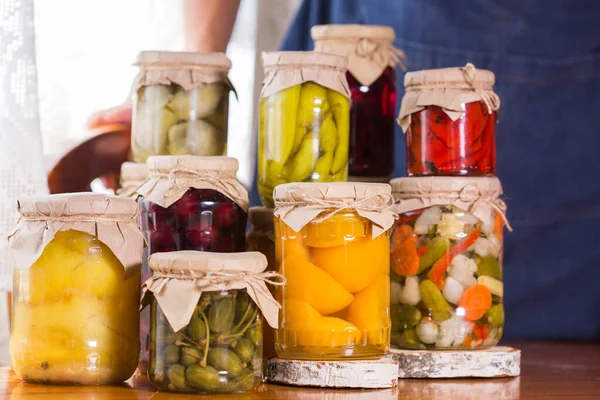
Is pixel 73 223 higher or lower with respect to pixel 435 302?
higher

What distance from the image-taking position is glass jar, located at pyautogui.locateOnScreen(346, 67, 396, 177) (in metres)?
1.68

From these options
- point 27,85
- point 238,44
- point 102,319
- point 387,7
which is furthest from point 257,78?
point 102,319

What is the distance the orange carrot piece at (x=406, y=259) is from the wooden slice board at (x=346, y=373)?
155 millimetres

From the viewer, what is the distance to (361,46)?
1691 millimetres

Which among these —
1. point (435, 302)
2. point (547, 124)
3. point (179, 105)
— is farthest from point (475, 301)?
point (547, 124)

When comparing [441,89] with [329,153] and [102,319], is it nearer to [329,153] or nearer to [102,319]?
[329,153]

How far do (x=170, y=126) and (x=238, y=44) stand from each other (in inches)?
18.0

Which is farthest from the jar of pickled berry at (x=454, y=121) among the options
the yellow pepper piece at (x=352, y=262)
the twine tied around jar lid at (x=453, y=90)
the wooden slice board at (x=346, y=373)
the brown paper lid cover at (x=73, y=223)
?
the brown paper lid cover at (x=73, y=223)

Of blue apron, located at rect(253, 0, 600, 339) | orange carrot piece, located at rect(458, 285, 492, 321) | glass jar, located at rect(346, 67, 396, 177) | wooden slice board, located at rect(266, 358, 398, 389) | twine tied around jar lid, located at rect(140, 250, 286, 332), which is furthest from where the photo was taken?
blue apron, located at rect(253, 0, 600, 339)

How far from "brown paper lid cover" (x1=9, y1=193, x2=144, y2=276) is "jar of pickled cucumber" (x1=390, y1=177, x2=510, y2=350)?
39cm

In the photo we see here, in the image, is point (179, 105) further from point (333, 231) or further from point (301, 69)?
point (333, 231)

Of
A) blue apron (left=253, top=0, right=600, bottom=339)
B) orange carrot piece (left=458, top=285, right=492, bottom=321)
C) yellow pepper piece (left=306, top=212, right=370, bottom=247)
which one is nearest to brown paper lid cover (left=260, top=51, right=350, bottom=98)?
yellow pepper piece (left=306, top=212, right=370, bottom=247)

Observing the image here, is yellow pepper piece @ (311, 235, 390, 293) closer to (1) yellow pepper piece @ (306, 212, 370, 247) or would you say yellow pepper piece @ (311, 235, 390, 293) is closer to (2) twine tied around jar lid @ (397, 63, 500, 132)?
(1) yellow pepper piece @ (306, 212, 370, 247)

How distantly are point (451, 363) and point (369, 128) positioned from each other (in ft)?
1.39
